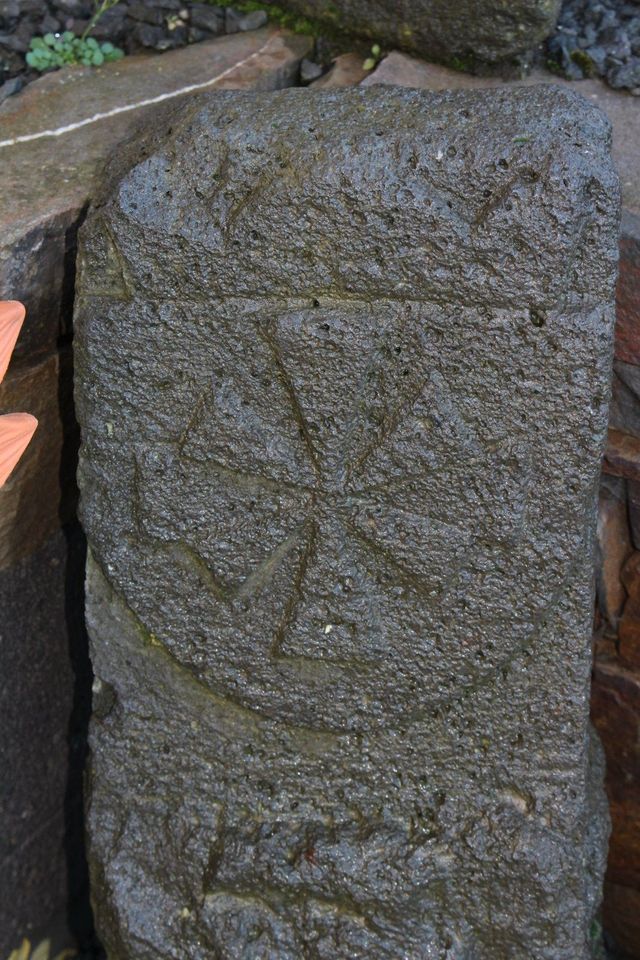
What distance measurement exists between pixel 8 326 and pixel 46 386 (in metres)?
0.28

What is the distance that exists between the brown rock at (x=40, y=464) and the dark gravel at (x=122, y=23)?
0.48 m

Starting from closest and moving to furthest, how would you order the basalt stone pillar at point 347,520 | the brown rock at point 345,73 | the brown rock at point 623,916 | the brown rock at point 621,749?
the basalt stone pillar at point 347,520 → the brown rock at point 345,73 → the brown rock at point 621,749 → the brown rock at point 623,916

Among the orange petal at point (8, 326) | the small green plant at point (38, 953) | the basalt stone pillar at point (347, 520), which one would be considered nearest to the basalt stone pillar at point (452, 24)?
the basalt stone pillar at point (347, 520)

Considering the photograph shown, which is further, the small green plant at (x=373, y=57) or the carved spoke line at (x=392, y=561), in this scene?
the small green plant at (x=373, y=57)

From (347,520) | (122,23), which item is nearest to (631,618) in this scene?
(347,520)

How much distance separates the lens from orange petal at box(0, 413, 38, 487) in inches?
46.2

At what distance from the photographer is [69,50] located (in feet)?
5.49

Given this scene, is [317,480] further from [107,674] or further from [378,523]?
[107,674]

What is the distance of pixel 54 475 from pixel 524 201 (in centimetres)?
77

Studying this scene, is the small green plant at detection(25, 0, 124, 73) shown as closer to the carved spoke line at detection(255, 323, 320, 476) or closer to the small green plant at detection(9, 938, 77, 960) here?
the carved spoke line at detection(255, 323, 320, 476)

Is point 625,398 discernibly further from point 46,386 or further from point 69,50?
point 69,50

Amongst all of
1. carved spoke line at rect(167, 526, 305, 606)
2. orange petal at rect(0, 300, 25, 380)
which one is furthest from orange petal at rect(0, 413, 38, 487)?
carved spoke line at rect(167, 526, 305, 606)

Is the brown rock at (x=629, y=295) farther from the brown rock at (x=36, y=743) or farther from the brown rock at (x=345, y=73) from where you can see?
the brown rock at (x=36, y=743)

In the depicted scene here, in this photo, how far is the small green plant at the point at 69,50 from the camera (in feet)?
5.44
